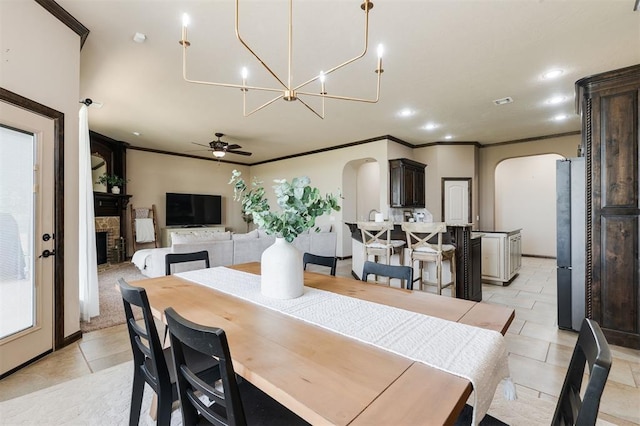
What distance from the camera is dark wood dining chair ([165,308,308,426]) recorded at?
0.83 meters

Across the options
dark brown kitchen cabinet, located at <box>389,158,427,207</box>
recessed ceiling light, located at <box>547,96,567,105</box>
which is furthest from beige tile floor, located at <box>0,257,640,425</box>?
dark brown kitchen cabinet, located at <box>389,158,427,207</box>

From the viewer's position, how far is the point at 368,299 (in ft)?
5.14

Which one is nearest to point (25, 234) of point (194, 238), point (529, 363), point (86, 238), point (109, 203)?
point (86, 238)

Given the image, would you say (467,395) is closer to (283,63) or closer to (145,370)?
→ (145,370)

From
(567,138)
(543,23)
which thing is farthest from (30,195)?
(567,138)

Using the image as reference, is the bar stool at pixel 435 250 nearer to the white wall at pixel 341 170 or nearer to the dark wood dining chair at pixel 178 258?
the dark wood dining chair at pixel 178 258

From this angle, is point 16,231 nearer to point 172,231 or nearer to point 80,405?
point 80,405

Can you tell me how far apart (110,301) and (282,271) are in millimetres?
3599

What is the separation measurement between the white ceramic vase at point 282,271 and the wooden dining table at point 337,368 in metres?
0.15

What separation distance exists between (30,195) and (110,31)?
1596 mm

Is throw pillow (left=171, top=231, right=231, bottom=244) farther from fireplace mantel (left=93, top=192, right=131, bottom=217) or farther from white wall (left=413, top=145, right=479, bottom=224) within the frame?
white wall (left=413, top=145, right=479, bottom=224)

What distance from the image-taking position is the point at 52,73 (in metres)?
2.49

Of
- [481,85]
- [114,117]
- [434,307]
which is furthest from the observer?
[114,117]

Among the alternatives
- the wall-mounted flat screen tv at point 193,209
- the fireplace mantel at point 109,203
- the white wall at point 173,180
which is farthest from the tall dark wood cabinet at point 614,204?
the white wall at point 173,180
